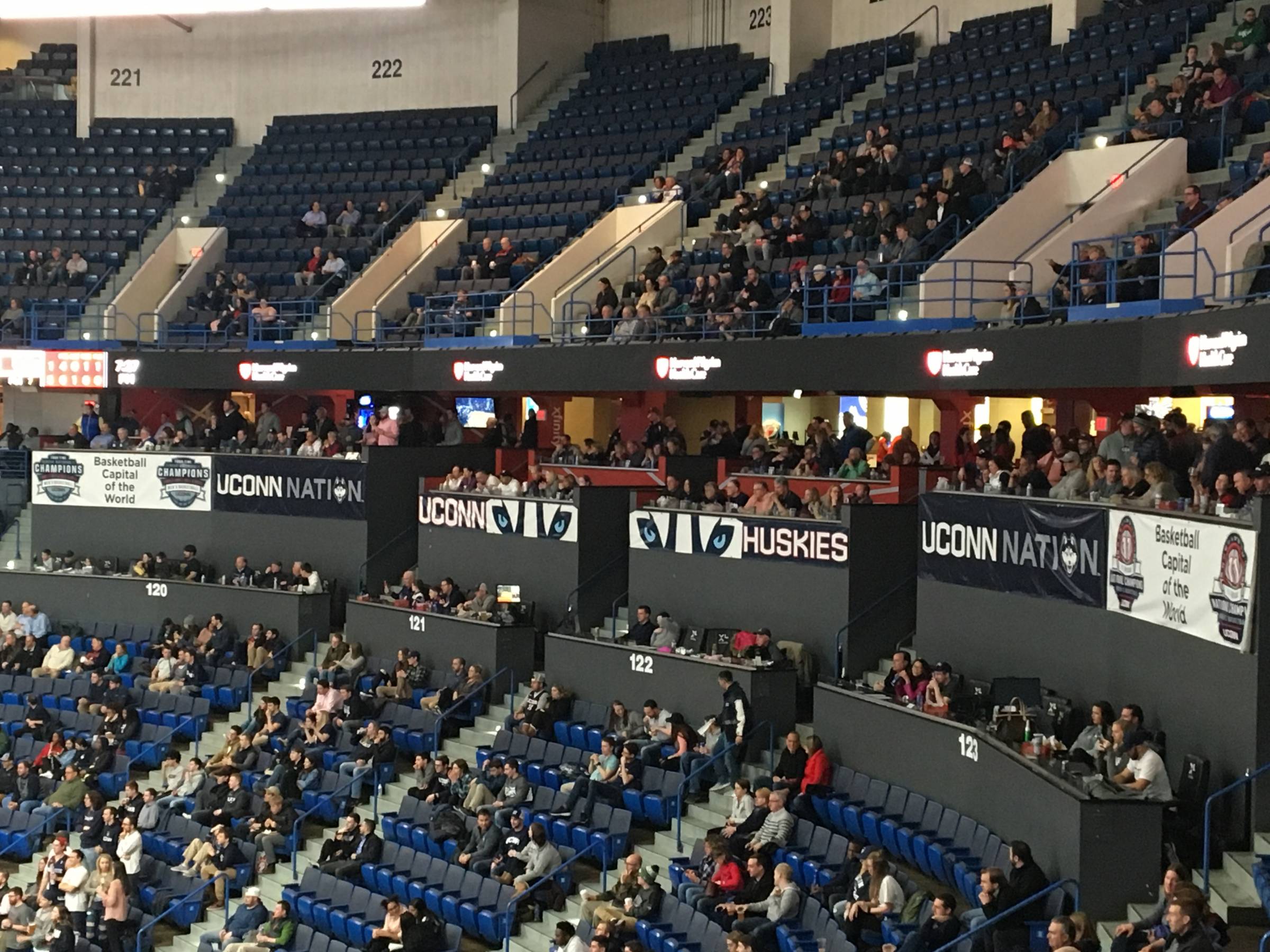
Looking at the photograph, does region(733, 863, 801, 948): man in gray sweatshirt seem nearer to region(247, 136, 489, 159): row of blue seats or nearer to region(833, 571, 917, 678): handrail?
region(833, 571, 917, 678): handrail

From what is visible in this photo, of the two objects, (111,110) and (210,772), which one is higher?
(111,110)

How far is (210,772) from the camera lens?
20.0 m

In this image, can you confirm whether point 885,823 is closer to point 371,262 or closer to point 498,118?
point 371,262

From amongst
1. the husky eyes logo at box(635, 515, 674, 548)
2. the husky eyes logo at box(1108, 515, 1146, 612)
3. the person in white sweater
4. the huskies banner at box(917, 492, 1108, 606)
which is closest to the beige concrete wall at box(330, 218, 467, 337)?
the person in white sweater

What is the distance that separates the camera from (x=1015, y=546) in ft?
53.3

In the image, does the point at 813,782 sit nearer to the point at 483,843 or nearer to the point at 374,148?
the point at 483,843

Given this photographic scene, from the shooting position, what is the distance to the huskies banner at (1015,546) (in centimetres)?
1498

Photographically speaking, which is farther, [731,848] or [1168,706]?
[731,848]

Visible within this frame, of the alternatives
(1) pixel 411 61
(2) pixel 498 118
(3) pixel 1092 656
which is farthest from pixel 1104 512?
(1) pixel 411 61

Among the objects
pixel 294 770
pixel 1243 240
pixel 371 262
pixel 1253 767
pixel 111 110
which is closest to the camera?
pixel 1253 767

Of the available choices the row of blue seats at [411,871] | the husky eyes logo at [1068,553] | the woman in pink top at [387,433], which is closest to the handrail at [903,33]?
the woman in pink top at [387,433]

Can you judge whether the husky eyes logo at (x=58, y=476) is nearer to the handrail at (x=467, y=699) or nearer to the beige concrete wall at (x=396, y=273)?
the beige concrete wall at (x=396, y=273)

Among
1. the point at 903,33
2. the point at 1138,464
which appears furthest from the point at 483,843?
the point at 903,33

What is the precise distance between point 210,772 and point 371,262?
12.5m
